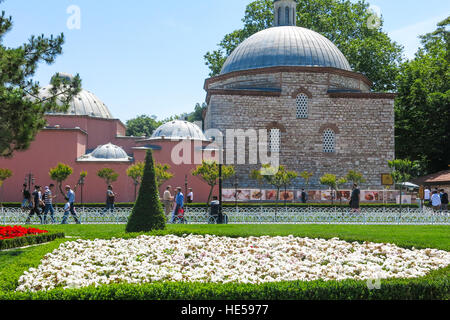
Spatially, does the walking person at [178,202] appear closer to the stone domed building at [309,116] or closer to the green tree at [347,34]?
the stone domed building at [309,116]

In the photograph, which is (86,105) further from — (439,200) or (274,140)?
(439,200)

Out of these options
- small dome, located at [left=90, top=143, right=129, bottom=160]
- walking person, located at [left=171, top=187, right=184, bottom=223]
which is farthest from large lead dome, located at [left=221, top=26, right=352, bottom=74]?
walking person, located at [left=171, top=187, right=184, bottom=223]

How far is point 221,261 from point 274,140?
18.2 m

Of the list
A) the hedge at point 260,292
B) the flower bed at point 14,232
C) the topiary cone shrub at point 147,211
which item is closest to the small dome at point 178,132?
the topiary cone shrub at point 147,211

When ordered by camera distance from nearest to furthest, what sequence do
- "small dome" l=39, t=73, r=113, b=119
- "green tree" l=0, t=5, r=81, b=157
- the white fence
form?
"green tree" l=0, t=5, r=81, b=157 < the white fence < "small dome" l=39, t=73, r=113, b=119

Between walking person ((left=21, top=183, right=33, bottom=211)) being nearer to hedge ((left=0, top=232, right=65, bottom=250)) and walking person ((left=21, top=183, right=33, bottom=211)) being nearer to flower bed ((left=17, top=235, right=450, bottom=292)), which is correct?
hedge ((left=0, top=232, right=65, bottom=250))

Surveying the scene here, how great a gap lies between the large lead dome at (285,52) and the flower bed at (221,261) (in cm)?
1833

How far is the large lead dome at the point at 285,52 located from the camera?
25.3 metres

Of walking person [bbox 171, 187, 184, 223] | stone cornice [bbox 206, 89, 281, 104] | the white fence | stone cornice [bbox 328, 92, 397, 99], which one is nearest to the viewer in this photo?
walking person [bbox 171, 187, 184, 223]

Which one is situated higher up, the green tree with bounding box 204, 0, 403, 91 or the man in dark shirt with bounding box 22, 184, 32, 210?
the green tree with bounding box 204, 0, 403, 91

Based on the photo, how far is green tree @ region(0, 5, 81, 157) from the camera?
7617mm

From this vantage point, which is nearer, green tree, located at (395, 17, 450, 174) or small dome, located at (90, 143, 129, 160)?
small dome, located at (90, 143, 129, 160)
